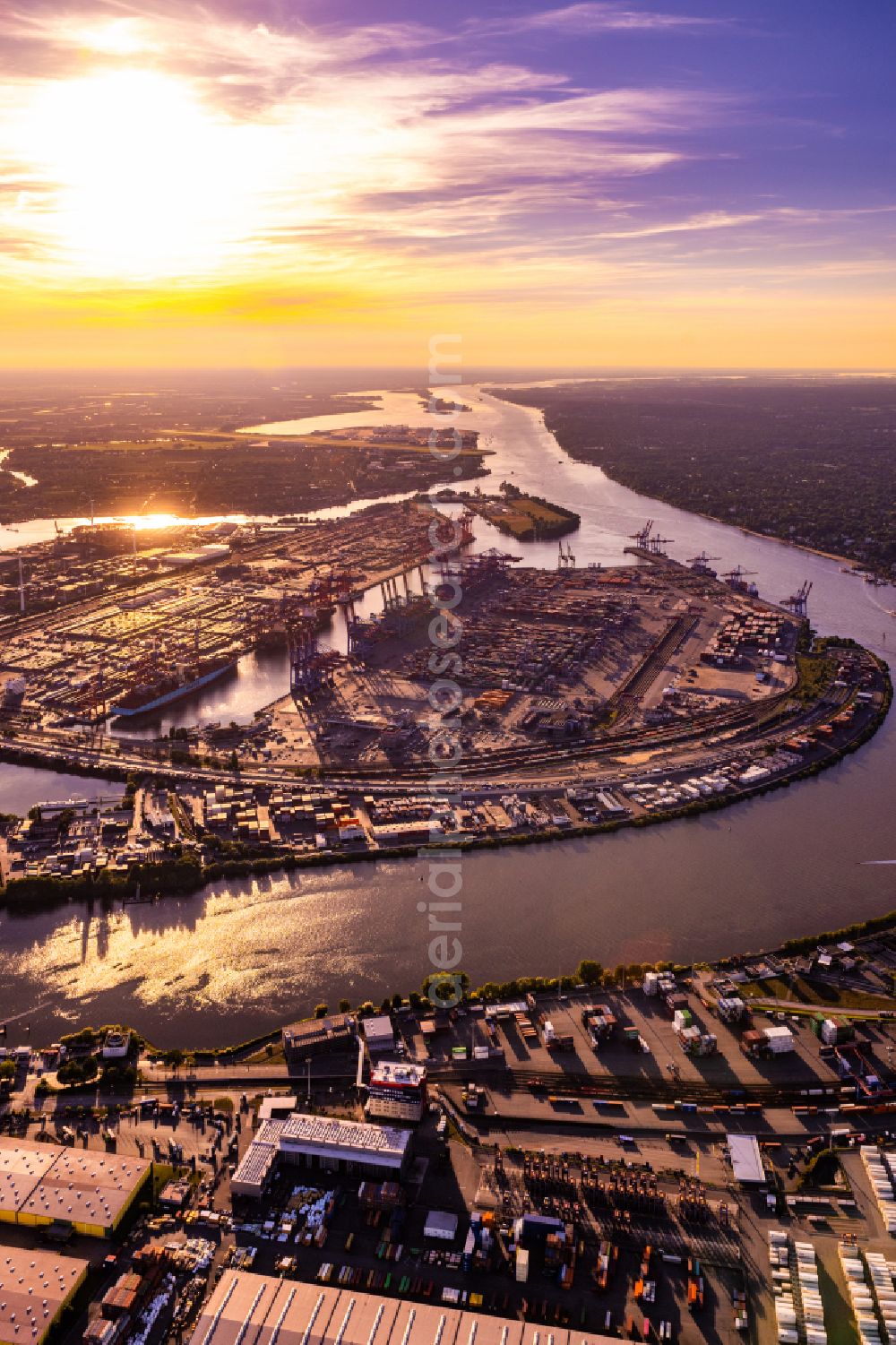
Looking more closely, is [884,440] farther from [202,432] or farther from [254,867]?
[254,867]

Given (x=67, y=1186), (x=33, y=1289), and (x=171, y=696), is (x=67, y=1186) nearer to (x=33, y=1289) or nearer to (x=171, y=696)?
(x=33, y=1289)

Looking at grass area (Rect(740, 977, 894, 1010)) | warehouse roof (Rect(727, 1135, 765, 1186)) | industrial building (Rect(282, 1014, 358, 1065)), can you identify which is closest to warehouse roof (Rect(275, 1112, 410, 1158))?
industrial building (Rect(282, 1014, 358, 1065))

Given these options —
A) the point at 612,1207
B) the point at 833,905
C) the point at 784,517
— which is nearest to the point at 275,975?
the point at 612,1207

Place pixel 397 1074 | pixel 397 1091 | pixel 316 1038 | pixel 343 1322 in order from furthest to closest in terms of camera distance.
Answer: pixel 316 1038, pixel 397 1074, pixel 397 1091, pixel 343 1322

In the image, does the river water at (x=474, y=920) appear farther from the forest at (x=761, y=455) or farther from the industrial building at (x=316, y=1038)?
the forest at (x=761, y=455)

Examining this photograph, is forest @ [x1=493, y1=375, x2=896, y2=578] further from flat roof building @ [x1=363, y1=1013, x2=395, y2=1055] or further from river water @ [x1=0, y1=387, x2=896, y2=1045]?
flat roof building @ [x1=363, y1=1013, x2=395, y2=1055]

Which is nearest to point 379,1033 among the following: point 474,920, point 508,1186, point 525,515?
point 508,1186

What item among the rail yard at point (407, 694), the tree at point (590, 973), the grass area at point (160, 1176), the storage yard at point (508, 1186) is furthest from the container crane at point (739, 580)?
the grass area at point (160, 1176)
